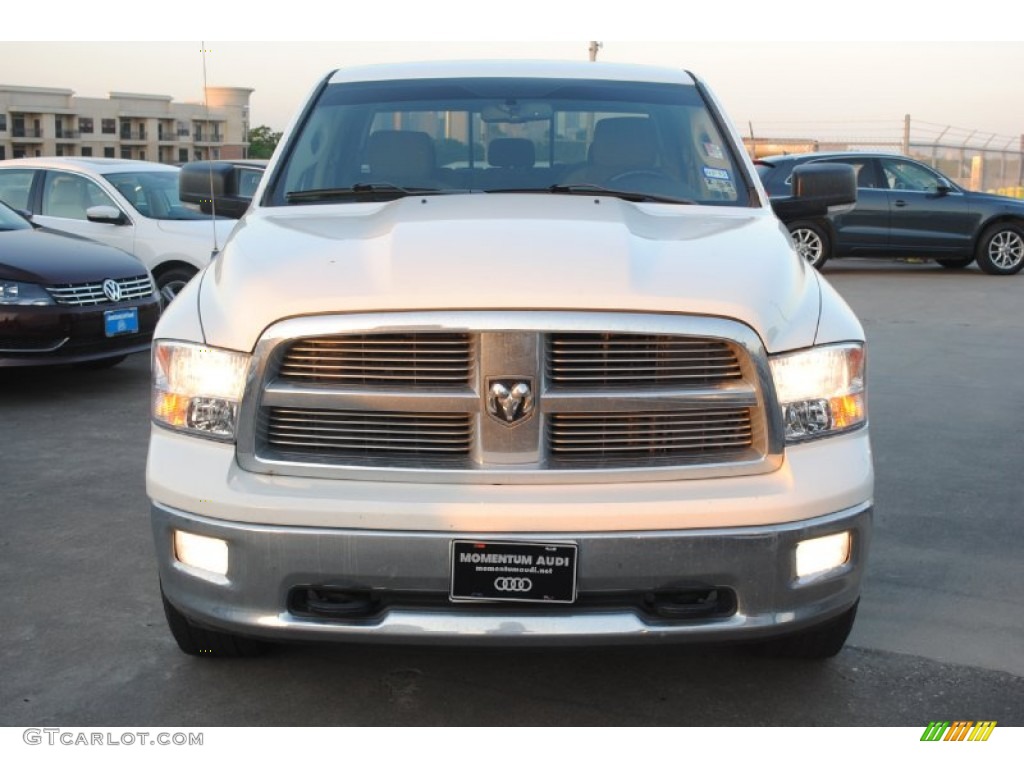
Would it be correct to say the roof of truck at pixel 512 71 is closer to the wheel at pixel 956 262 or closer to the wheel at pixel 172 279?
the wheel at pixel 172 279

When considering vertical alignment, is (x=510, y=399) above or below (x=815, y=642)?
above

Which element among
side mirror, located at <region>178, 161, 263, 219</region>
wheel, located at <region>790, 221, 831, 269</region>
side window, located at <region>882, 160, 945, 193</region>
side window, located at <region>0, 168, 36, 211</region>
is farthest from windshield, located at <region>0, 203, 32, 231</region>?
side window, located at <region>882, 160, 945, 193</region>

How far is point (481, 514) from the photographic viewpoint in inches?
114

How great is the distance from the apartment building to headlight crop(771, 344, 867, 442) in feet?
231

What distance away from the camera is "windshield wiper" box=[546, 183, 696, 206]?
13.9 ft

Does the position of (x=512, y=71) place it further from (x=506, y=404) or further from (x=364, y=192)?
(x=506, y=404)

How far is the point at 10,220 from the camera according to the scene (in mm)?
8695

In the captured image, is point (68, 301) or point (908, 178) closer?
point (68, 301)

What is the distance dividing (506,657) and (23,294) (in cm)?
515

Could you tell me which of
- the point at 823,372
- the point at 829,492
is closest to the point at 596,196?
the point at 823,372

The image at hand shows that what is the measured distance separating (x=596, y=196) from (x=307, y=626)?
1879mm

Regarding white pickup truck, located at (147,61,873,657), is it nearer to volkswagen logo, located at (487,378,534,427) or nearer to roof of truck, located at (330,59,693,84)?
volkswagen logo, located at (487,378,534,427)

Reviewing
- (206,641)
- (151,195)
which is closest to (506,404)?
(206,641)

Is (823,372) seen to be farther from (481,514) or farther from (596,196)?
(596,196)
